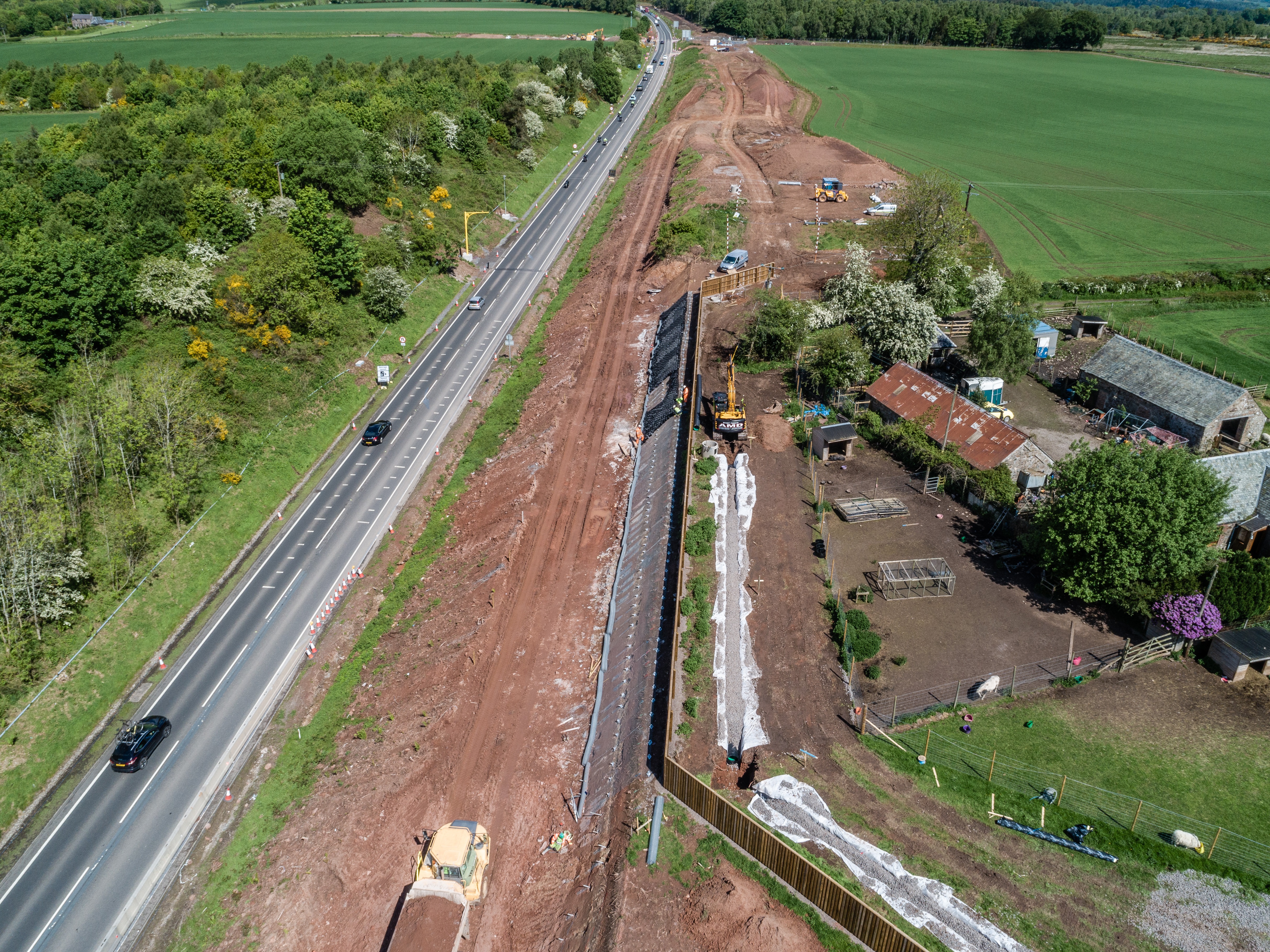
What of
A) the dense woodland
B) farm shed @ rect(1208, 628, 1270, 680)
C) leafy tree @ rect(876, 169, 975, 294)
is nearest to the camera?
farm shed @ rect(1208, 628, 1270, 680)

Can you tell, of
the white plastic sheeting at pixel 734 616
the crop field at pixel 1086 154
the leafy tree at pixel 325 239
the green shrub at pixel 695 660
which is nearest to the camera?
the white plastic sheeting at pixel 734 616

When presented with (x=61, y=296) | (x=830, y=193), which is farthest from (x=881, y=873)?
(x=830, y=193)

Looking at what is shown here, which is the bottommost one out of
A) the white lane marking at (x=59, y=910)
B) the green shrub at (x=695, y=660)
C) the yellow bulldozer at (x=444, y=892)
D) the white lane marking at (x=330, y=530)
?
the white lane marking at (x=59, y=910)

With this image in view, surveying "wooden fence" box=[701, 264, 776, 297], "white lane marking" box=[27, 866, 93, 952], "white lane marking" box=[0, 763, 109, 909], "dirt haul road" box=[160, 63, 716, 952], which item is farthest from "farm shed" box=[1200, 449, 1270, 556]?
"white lane marking" box=[0, 763, 109, 909]

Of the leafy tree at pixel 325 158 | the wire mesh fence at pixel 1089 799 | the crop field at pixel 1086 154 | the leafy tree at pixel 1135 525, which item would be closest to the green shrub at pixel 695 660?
the wire mesh fence at pixel 1089 799

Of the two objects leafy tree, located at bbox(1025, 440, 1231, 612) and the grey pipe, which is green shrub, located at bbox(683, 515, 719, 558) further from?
leafy tree, located at bbox(1025, 440, 1231, 612)

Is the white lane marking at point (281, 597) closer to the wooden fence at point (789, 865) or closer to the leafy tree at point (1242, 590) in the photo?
the wooden fence at point (789, 865)

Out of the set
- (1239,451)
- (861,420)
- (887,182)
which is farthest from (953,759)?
(887,182)
